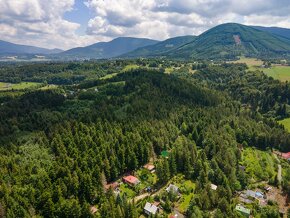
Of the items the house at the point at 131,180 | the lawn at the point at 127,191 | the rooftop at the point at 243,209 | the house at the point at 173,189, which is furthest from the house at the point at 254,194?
the lawn at the point at 127,191

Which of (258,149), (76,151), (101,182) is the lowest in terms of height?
(258,149)

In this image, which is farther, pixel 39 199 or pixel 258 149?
pixel 258 149

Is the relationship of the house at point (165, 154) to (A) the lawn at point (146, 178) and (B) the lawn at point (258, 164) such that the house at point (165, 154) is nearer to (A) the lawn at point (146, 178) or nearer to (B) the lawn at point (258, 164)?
(A) the lawn at point (146, 178)

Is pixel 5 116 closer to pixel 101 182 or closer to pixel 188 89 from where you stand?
pixel 101 182

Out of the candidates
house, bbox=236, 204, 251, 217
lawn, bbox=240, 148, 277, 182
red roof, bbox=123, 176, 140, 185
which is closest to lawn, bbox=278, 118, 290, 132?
lawn, bbox=240, 148, 277, 182

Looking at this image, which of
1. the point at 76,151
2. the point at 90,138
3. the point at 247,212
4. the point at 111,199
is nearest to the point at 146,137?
the point at 90,138

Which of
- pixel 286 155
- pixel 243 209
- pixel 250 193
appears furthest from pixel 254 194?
pixel 286 155

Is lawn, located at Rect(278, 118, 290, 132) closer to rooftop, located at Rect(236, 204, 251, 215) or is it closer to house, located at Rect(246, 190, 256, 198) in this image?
house, located at Rect(246, 190, 256, 198)
